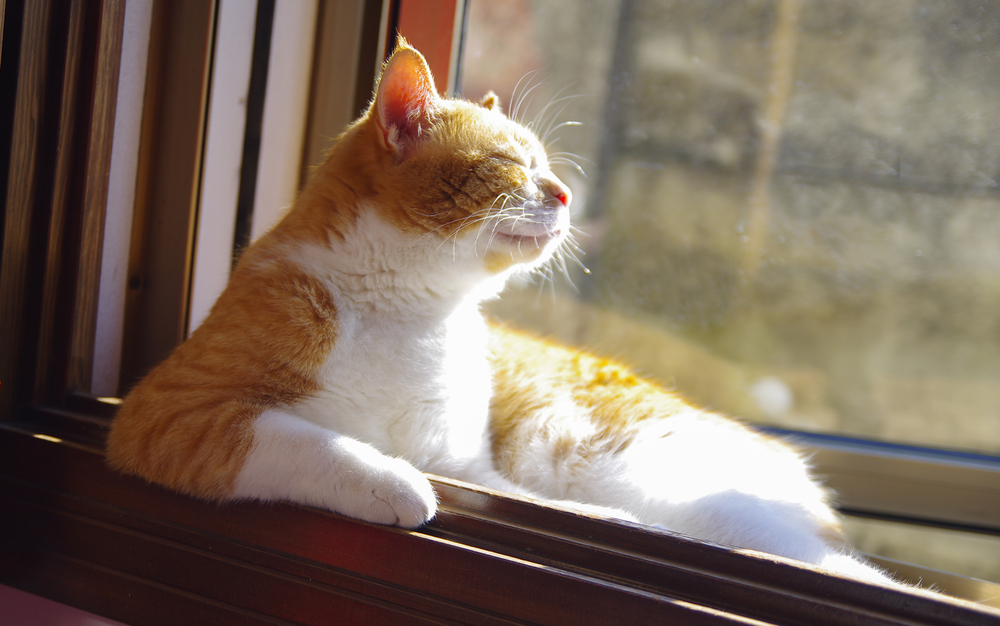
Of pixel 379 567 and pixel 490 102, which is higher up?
pixel 490 102

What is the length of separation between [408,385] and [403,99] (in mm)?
460

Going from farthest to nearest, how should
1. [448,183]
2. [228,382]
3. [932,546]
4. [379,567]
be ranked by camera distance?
1. [932,546]
2. [448,183]
3. [228,382]
4. [379,567]

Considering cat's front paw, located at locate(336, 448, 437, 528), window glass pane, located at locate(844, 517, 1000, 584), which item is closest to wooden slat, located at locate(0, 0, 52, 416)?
cat's front paw, located at locate(336, 448, 437, 528)

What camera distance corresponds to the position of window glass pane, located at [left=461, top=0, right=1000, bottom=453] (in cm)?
136

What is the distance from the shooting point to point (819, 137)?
143 cm

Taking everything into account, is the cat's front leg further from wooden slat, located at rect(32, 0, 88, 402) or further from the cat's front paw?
wooden slat, located at rect(32, 0, 88, 402)

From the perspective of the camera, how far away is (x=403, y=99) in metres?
0.95

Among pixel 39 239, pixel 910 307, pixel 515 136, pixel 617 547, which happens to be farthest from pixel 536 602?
pixel 910 307

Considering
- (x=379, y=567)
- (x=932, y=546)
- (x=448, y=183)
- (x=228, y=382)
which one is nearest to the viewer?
(x=379, y=567)

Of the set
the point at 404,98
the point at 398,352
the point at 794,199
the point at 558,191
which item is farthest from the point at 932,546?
the point at 404,98

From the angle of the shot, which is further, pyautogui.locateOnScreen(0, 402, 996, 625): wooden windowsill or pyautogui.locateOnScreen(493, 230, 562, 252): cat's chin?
pyautogui.locateOnScreen(493, 230, 562, 252): cat's chin

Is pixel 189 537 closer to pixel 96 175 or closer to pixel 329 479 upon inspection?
pixel 329 479

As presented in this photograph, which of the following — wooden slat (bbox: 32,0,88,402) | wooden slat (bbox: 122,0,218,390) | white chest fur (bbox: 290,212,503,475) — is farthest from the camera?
wooden slat (bbox: 122,0,218,390)

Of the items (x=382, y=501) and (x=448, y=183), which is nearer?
(x=382, y=501)
